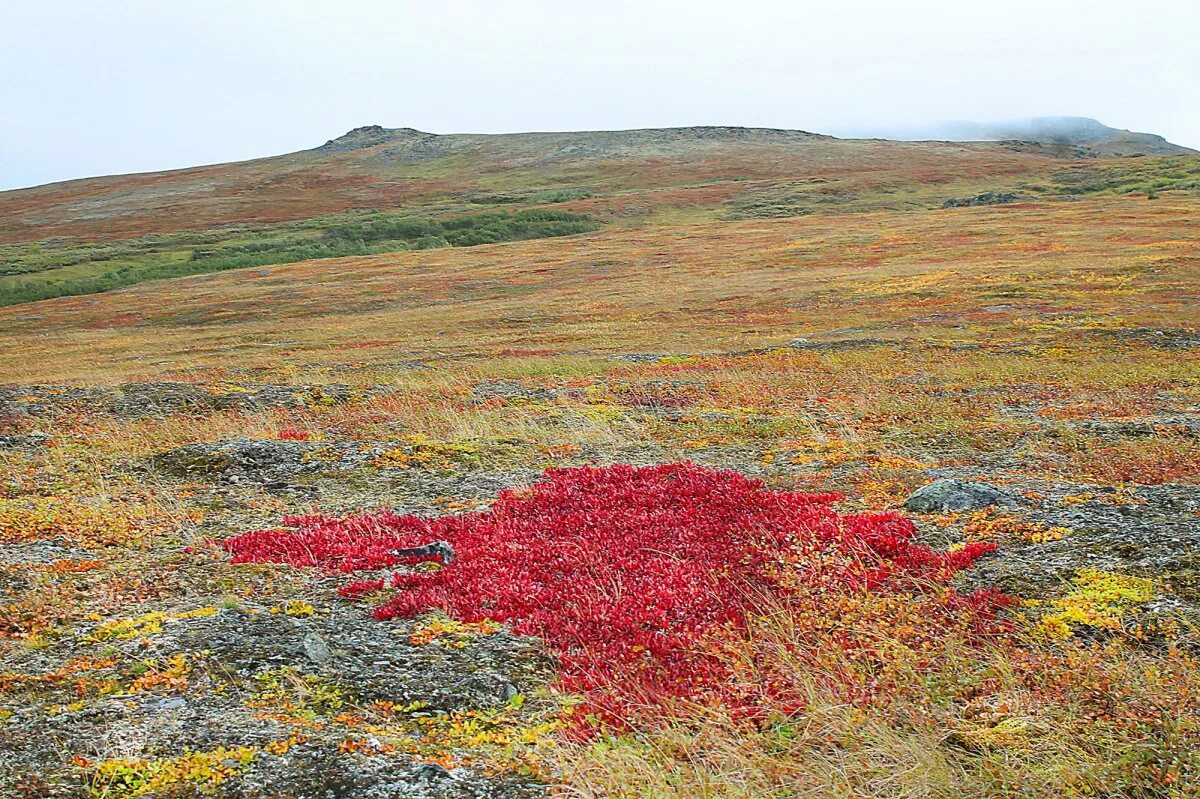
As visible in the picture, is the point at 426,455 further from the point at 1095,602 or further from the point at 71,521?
the point at 1095,602

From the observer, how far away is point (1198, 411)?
20875 millimetres

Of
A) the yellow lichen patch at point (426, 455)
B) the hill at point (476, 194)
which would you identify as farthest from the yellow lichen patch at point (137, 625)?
the hill at point (476, 194)

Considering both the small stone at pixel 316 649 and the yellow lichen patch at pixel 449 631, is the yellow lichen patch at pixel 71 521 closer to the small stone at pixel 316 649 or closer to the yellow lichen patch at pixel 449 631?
the small stone at pixel 316 649

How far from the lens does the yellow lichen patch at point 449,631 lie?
9.85 m

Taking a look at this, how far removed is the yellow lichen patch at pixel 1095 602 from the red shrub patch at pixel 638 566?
2.13 ft

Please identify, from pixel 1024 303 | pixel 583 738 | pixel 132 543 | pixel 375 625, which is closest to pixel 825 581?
pixel 583 738

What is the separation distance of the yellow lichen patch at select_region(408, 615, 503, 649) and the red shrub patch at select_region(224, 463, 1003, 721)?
0.67ft

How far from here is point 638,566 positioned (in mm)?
11625

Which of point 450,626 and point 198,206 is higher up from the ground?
point 198,206

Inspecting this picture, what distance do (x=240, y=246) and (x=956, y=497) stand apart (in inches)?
4283

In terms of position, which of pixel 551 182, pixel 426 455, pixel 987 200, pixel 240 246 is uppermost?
pixel 551 182

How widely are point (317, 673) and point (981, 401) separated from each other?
19.6 m

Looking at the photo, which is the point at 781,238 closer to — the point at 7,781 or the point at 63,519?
the point at 63,519

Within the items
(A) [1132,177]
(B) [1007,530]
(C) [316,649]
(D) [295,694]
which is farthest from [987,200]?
(D) [295,694]
